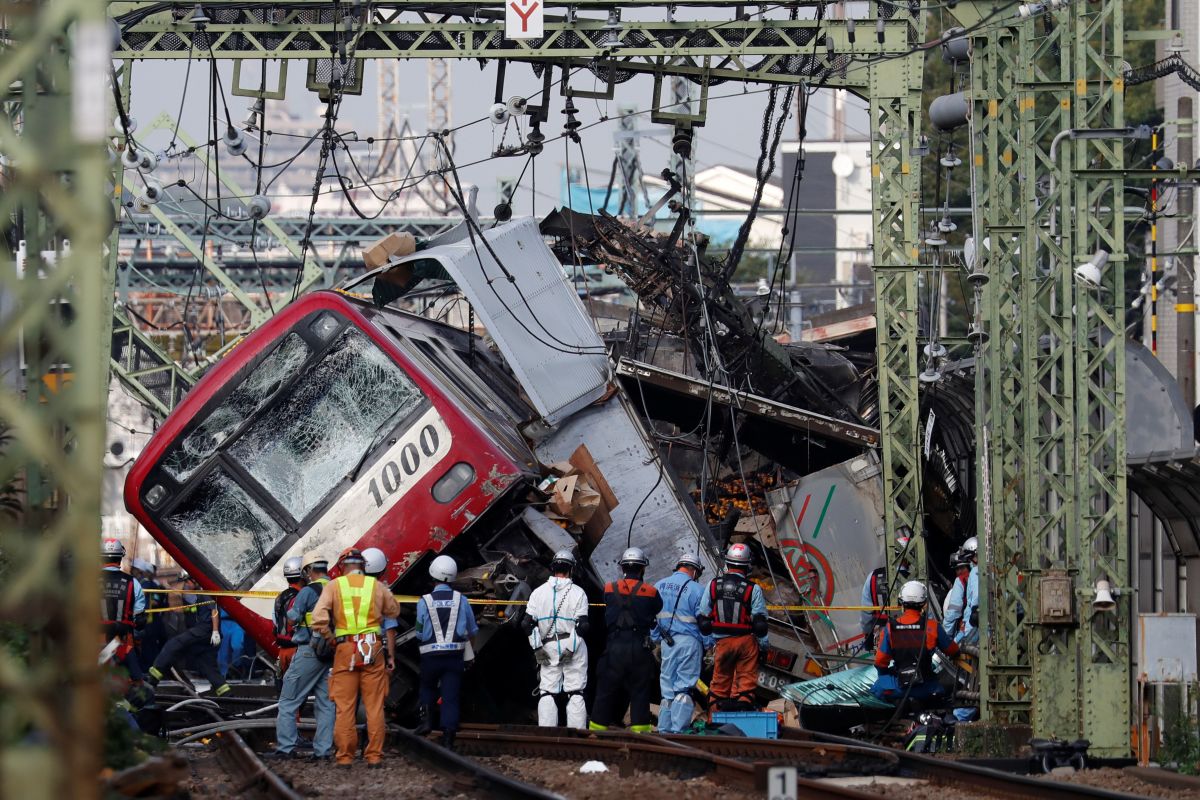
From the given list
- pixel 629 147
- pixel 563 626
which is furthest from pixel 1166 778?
pixel 629 147

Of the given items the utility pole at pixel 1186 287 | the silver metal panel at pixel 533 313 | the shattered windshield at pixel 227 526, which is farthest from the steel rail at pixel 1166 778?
the utility pole at pixel 1186 287

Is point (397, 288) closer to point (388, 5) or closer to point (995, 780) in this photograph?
point (388, 5)

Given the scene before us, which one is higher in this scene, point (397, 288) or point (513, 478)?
point (397, 288)

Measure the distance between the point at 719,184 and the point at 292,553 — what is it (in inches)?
3369

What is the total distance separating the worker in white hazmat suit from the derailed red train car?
103 centimetres

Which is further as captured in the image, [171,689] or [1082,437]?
[171,689]

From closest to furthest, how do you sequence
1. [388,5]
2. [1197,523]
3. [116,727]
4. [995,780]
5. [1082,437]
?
[116,727] < [995,780] < [1082,437] < [1197,523] < [388,5]

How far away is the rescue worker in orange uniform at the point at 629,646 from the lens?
52.4 ft

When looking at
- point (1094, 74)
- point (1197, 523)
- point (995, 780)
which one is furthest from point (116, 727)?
point (1094, 74)

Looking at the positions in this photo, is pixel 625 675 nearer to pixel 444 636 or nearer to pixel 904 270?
pixel 444 636

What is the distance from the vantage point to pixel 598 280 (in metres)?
46.1

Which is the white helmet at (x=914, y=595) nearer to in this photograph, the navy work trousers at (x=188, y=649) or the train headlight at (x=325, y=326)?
the train headlight at (x=325, y=326)

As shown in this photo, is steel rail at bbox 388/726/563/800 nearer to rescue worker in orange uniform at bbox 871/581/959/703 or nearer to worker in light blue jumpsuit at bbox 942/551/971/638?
rescue worker in orange uniform at bbox 871/581/959/703

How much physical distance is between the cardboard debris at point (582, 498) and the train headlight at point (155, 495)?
3299 mm
